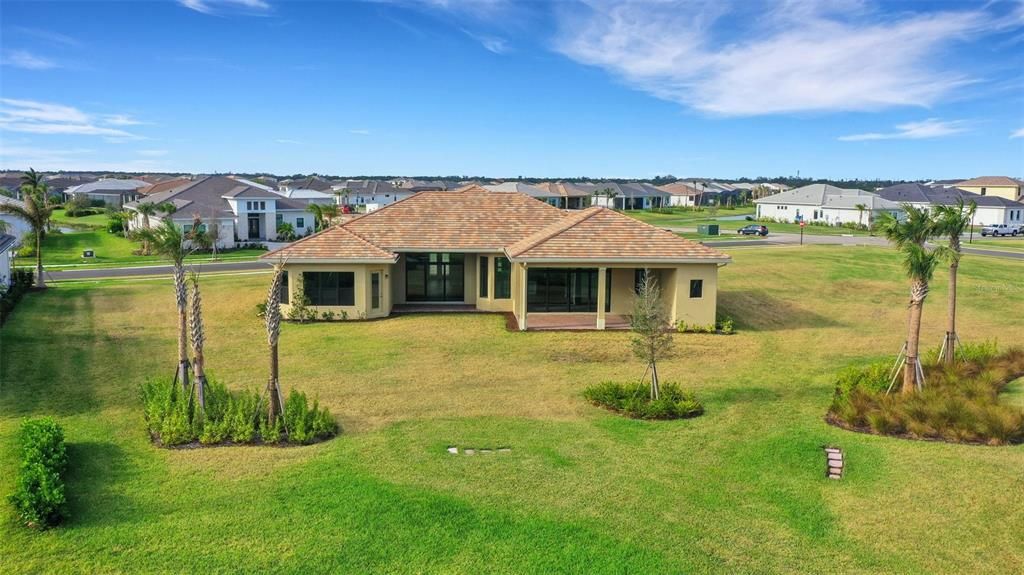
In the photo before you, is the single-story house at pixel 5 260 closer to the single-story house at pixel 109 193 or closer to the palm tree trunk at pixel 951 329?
the palm tree trunk at pixel 951 329

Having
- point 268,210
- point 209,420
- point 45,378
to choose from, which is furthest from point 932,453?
point 268,210

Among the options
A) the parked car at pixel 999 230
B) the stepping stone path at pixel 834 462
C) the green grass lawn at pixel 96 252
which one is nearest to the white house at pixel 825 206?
the parked car at pixel 999 230

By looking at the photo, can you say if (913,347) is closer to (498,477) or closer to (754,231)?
(498,477)

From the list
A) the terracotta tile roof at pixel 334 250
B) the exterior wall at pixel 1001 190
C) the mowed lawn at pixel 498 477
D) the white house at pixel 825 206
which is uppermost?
the exterior wall at pixel 1001 190

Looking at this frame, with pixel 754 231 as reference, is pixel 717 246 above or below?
below

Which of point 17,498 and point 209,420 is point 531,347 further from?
point 17,498

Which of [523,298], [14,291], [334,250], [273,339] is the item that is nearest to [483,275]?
[523,298]
